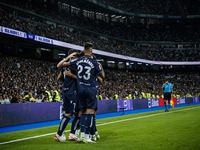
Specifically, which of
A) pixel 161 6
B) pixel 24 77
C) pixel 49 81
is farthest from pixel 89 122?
pixel 161 6

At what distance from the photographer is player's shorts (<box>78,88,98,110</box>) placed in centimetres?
517

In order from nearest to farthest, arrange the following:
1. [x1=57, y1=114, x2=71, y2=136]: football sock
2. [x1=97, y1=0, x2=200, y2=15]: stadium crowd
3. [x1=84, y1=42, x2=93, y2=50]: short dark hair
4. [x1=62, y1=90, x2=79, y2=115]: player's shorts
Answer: [x1=84, y1=42, x2=93, y2=50]: short dark hair, [x1=57, y1=114, x2=71, y2=136]: football sock, [x1=62, y1=90, x2=79, y2=115]: player's shorts, [x1=97, y1=0, x2=200, y2=15]: stadium crowd

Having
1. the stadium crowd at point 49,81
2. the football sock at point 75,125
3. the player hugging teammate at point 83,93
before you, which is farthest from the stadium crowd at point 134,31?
the football sock at point 75,125

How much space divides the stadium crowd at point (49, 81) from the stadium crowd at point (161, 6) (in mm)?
16477

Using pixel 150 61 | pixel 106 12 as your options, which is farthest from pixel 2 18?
pixel 150 61

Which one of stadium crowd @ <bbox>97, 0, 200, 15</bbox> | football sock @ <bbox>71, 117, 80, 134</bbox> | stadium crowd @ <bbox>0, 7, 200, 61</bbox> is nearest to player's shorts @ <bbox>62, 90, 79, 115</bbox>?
football sock @ <bbox>71, 117, 80, 134</bbox>

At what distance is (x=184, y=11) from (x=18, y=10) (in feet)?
143

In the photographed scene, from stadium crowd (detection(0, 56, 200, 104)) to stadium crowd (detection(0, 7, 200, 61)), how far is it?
12.3ft

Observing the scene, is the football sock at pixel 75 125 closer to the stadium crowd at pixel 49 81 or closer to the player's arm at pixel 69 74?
the player's arm at pixel 69 74

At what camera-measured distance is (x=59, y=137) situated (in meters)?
5.50

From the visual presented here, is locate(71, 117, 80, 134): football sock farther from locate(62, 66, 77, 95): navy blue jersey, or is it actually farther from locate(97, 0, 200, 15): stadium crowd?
locate(97, 0, 200, 15): stadium crowd

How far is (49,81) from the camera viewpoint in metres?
25.1

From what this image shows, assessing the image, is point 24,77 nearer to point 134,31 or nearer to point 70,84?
point 70,84

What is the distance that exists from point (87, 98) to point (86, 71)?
647 millimetres
